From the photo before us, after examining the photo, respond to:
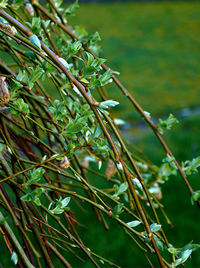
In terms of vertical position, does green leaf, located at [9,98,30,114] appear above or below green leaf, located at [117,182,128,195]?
above

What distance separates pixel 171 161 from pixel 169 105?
103 inches

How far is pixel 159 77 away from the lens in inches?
162

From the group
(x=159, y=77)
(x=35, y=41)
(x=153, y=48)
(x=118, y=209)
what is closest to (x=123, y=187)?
(x=118, y=209)

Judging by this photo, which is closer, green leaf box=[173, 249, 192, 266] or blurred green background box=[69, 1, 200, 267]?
green leaf box=[173, 249, 192, 266]

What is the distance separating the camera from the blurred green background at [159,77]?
60.6 inches

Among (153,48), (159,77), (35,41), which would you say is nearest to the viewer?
(35,41)

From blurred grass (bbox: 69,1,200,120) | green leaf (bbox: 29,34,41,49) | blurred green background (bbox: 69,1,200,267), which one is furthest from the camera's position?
blurred grass (bbox: 69,1,200,120)

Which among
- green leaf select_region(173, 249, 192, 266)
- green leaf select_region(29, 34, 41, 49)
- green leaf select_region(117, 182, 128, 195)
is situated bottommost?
green leaf select_region(173, 249, 192, 266)

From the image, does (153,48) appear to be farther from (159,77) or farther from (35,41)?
(35,41)

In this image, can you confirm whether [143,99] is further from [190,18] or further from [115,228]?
[190,18]

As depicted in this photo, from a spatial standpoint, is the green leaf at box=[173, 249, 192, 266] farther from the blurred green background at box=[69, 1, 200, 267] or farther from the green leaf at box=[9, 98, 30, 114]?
the blurred green background at box=[69, 1, 200, 267]

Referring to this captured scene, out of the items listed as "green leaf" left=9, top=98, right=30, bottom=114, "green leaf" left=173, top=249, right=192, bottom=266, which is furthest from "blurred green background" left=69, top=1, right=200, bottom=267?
"green leaf" left=9, top=98, right=30, bottom=114

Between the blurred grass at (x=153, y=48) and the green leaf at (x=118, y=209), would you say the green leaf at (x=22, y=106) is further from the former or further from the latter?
the blurred grass at (x=153, y=48)

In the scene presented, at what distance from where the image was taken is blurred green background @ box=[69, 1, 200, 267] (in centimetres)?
154
